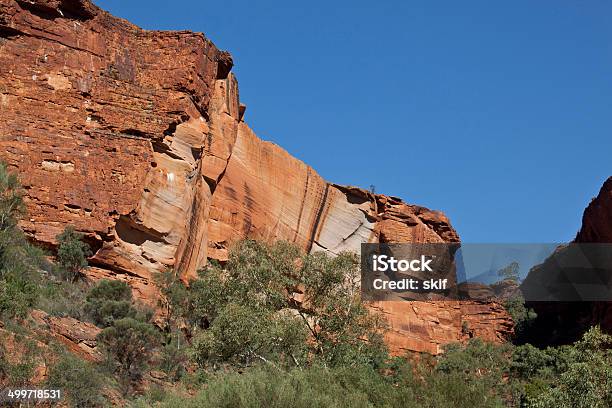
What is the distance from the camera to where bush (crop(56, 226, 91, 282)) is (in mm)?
29250

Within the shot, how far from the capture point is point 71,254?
2930 centimetres

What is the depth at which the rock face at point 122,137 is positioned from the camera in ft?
104

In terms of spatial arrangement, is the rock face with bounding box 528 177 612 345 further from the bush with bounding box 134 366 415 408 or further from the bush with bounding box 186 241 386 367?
the bush with bounding box 134 366 415 408

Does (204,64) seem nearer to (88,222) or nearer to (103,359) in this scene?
(88,222)

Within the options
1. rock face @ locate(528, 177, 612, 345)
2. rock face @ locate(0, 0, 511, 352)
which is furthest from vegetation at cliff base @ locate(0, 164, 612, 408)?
rock face @ locate(528, 177, 612, 345)

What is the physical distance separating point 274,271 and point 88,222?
1242cm

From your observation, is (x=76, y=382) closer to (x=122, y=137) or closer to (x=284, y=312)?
(x=284, y=312)

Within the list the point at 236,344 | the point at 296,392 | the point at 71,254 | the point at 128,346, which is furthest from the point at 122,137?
the point at 296,392

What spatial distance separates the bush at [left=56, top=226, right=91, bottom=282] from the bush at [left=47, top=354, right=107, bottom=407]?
1102cm

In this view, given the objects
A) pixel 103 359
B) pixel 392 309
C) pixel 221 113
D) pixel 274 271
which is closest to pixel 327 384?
pixel 274 271

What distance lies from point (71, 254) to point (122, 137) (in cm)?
607

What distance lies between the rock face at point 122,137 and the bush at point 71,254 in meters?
0.68

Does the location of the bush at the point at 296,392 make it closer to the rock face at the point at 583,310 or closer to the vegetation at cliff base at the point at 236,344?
the vegetation at cliff base at the point at 236,344

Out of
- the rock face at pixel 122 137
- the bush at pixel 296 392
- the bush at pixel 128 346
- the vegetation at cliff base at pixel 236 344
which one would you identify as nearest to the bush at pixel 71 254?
the vegetation at cliff base at pixel 236 344
